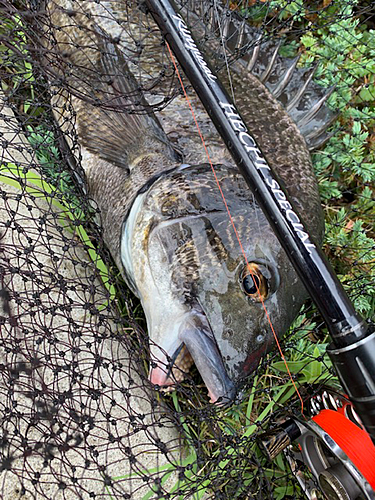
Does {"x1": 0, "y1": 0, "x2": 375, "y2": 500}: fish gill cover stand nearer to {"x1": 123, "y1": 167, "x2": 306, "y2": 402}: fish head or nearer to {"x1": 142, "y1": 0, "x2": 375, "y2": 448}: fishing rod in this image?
{"x1": 123, "y1": 167, "x2": 306, "y2": 402}: fish head

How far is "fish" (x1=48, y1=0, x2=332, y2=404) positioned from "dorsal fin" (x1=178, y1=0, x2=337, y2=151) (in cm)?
31

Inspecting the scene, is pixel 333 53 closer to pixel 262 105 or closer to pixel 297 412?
pixel 262 105

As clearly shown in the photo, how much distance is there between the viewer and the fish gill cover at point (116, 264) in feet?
7.25

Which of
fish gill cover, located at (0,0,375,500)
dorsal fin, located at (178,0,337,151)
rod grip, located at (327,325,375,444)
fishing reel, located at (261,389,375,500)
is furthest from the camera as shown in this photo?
dorsal fin, located at (178,0,337,151)

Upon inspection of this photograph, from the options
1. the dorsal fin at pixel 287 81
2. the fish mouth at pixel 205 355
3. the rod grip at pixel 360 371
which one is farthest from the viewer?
the dorsal fin at pixel 287 81

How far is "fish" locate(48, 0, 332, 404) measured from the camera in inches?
84.1

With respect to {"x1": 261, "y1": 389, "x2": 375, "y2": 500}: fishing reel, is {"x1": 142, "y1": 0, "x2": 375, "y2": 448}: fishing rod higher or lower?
higher

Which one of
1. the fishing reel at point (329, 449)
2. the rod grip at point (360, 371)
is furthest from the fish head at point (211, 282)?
the rod grip at point (360, 371)

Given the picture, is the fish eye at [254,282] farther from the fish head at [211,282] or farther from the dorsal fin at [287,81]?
the dorsal fin at [287,81]

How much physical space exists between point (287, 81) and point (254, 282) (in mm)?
1548

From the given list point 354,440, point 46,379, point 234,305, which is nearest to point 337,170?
point 234,305

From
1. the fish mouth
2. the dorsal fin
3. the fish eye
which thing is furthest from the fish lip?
the dorsal fin

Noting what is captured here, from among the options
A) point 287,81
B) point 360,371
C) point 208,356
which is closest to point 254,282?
point 208,356

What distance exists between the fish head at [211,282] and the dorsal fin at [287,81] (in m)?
0.98
